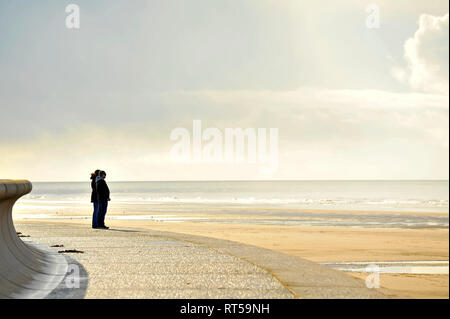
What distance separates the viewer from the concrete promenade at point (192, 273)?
6270 millimetres

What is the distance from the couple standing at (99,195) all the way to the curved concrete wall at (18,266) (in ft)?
23.3

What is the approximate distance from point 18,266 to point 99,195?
8.52 metres

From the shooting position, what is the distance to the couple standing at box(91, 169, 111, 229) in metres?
15.0

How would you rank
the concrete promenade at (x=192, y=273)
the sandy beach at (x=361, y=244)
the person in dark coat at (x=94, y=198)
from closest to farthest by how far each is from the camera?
the concrete promenade at (x=192, y=273) → the sandy beach at (x=361, y=244) → the person in dark coat at (x=94, y=198)

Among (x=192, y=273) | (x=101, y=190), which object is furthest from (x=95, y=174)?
(x=192, y=273)

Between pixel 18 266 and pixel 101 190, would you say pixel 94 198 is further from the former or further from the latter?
pixel 18 266

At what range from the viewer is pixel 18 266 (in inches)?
263

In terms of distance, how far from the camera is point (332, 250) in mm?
17062

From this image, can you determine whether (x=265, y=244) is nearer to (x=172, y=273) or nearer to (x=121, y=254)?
(x=121, y=254)

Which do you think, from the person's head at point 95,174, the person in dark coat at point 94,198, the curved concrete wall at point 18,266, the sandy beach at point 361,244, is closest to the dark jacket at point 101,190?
the person in dark coat at point 94,198

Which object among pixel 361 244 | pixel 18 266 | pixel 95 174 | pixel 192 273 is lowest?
pixel 361 244

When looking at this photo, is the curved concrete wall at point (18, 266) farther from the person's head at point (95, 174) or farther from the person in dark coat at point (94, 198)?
the person's head at point (95, 174)

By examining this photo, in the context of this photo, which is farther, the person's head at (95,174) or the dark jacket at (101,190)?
the person's head at (95,174)
